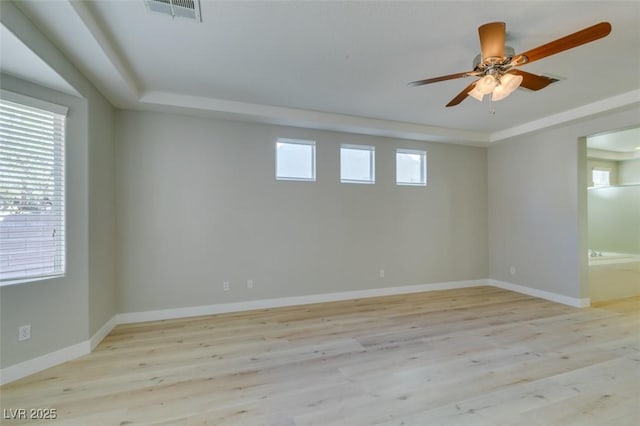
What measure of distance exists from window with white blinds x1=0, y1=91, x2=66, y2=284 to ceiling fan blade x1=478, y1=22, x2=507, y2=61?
11.6 feet

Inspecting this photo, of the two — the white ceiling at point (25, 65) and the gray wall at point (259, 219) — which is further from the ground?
the white ceiling at point (25, 65)

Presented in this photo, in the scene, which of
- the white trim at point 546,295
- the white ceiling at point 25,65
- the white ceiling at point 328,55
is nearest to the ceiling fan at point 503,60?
the white ceiling at point 328,55

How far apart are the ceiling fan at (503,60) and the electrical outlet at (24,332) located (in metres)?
3.71

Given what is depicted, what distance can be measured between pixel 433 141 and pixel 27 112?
519 centimetres

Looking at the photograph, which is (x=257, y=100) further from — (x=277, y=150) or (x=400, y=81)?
(x=400, y=81)

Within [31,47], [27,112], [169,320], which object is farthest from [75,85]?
[169,320]

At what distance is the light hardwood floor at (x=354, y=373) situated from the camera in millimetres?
1831

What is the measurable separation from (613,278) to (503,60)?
4.53 m

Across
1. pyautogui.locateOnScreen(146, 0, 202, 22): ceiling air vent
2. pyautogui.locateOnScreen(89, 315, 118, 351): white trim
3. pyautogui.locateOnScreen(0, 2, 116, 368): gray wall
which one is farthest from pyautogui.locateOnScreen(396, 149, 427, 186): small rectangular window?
pyautogui.locateOnScreen(89, 315, 118, 351): white trim

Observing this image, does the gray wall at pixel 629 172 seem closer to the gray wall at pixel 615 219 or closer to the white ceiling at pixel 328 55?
the gray wall at pixel 615 219

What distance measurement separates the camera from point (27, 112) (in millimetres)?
2330

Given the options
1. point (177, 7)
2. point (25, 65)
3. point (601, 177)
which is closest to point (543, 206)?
point (601, 177)

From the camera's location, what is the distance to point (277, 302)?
401 cm

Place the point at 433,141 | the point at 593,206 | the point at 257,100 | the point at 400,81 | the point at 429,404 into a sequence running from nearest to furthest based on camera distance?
1. the point at 429,404
2. the point at 400,81
3. the point at 257,100
4. the point at 433,141
5. the point at 593,206
